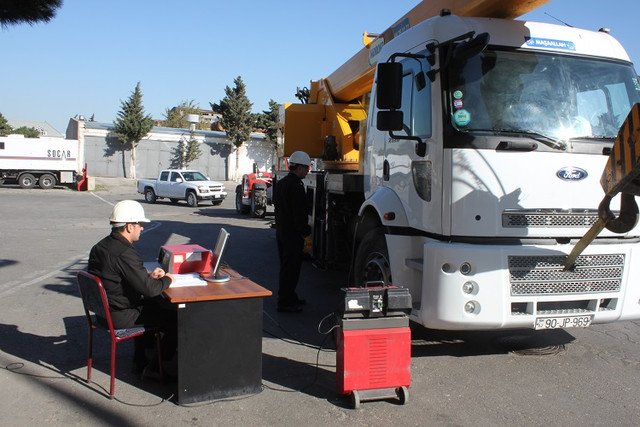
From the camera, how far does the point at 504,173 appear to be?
4867mm

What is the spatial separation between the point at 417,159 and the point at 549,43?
1610mm

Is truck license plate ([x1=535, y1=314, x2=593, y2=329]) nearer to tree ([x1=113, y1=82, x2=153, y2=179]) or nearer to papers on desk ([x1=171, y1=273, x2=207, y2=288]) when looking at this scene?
papers on desk ([x1=171, y1=273, x2=207, y2=288])

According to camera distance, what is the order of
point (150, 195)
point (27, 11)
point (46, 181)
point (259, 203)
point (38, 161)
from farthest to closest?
point (46, 181) → point (38, 161) → point (150, 195) → point (259, 203) → point (27, 11)

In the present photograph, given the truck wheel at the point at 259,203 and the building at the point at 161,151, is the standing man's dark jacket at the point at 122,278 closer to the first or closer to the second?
the truck wheel at the point at 259,203

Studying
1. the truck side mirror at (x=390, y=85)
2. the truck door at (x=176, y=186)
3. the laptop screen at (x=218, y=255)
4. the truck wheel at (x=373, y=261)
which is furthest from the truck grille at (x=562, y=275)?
the truck door at (x=176, y=186)

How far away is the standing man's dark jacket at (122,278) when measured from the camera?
4.50m

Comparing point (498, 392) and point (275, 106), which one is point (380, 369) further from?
point (275, 106)

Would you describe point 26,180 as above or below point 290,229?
above

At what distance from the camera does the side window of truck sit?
5.30 metres

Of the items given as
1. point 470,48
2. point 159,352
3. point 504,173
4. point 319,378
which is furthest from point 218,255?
point 470,48

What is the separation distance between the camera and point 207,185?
26984 millimetres

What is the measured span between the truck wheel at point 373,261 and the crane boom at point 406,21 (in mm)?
2356

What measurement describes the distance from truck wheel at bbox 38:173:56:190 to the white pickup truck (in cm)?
1018

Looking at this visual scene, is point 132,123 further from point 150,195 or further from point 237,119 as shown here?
point 150,195
